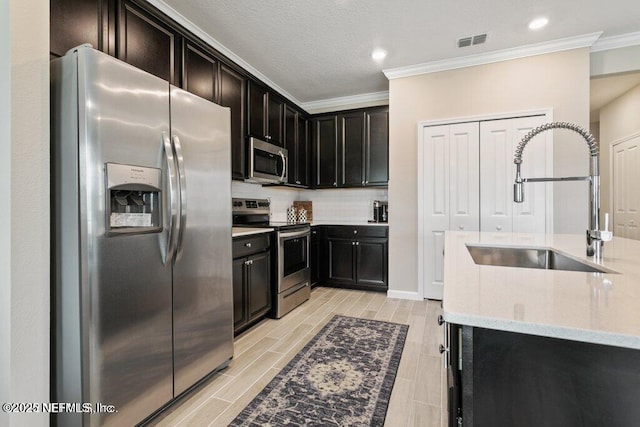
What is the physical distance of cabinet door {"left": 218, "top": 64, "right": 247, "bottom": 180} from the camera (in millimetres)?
2902

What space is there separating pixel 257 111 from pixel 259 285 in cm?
192

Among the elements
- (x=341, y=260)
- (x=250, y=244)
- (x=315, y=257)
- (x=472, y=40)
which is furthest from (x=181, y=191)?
(x=472, y=40)

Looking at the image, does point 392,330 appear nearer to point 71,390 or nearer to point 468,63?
point 71,390

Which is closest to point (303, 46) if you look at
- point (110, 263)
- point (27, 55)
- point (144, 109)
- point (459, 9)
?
point (459, 9)

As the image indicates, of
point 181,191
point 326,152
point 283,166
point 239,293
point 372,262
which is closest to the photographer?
Answer: point 181,191

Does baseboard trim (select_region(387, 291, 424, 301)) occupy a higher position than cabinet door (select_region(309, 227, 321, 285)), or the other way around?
cabinet door (select_region(309, 227, 321, 285))

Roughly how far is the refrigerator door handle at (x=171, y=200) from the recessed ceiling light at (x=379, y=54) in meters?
2.55

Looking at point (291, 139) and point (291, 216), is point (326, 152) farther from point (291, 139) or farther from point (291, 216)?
point (291, 216)

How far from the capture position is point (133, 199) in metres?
1.54

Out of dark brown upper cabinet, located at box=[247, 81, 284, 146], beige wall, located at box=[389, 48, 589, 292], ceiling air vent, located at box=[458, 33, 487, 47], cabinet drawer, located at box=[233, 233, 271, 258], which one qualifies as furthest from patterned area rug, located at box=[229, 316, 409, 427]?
ceiling air vent, located at box=[458, 33, 487, 47]

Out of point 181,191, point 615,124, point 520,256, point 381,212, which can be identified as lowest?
point 520,256

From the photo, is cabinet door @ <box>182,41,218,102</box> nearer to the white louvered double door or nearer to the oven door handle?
the oven door handle

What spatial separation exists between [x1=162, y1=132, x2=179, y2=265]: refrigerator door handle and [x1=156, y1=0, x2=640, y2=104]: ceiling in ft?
4.88

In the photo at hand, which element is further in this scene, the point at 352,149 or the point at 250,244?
the point at 352,149
